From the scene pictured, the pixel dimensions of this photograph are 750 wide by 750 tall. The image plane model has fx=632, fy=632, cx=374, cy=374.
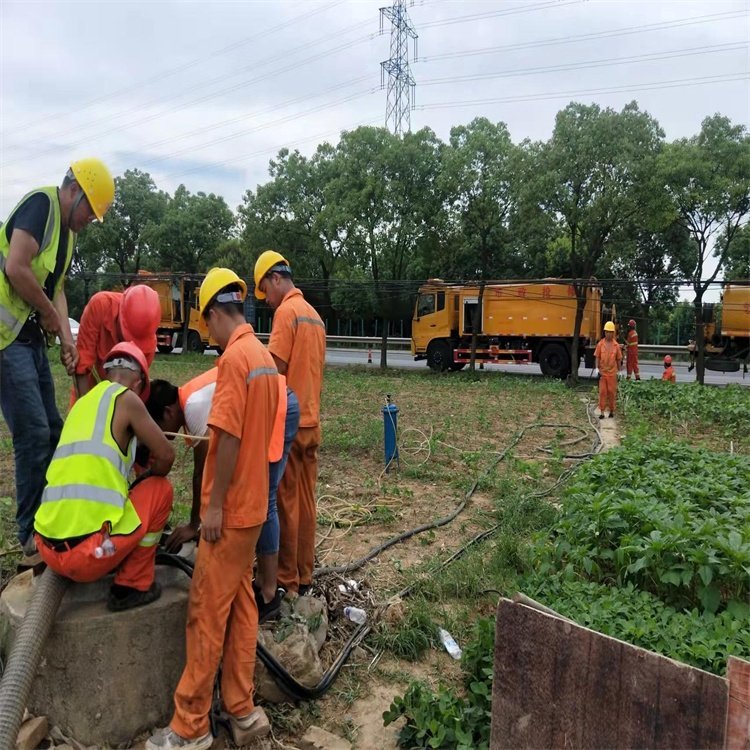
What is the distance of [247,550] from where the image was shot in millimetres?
2604

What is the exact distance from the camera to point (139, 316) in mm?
3482

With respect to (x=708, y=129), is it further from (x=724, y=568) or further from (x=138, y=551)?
(x=138, y=551)


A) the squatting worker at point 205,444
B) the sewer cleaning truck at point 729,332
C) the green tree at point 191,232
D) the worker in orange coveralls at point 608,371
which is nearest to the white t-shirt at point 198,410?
the squatting worker at point 205,444

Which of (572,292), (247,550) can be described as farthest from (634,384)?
(247,550)

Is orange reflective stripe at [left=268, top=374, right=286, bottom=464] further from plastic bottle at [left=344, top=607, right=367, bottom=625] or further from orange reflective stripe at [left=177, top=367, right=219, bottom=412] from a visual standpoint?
plastic bottle at [left=344, top=607, right=367, bottom=625]

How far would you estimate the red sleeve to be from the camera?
140 inches

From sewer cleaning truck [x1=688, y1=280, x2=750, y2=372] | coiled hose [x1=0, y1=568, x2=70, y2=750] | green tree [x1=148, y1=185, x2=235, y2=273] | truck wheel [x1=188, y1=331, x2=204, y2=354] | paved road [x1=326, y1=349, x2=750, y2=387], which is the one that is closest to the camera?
coiled hose [x1=0, y1=568, x2=70, y2=750]

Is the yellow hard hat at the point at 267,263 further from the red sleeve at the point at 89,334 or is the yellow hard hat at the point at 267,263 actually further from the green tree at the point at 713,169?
the green tree at the point at 713,169

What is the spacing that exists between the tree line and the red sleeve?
13715 millimetres

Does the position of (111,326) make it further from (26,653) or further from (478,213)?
(478,213)

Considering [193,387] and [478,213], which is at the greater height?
[478,213]

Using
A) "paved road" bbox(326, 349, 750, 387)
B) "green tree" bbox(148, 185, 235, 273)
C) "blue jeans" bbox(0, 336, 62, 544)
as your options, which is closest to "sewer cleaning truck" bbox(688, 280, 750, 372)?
"paved road" bbox(326, 349, 750, 387)

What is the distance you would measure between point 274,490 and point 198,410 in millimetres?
528

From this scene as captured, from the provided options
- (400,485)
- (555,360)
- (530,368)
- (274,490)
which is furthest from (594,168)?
(274,490)
